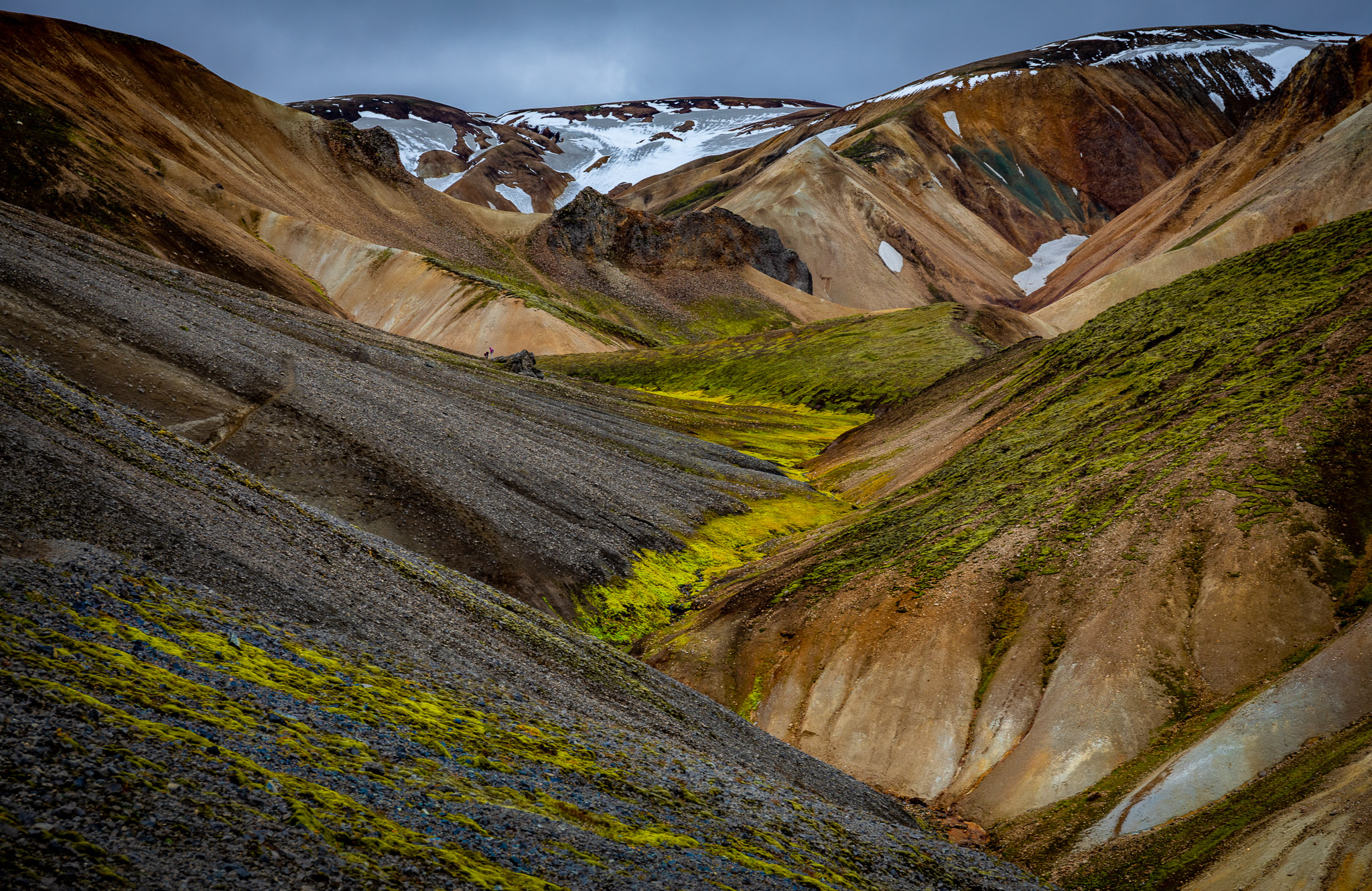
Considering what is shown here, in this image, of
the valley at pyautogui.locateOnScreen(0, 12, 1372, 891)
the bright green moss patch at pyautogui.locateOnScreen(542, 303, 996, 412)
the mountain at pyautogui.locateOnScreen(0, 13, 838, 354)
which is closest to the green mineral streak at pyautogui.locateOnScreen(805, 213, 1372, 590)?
the valley at pyautogui.locateOnScreen(0, 12, 1372, 891)

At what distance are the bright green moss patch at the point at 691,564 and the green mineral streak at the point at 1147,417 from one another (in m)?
6.31

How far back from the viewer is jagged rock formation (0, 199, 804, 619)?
32.0 meters

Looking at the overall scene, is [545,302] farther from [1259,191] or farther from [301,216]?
[1259,191]

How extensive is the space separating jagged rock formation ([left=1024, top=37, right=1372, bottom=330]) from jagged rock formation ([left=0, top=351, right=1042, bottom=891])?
118 meters

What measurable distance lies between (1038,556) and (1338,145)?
117m

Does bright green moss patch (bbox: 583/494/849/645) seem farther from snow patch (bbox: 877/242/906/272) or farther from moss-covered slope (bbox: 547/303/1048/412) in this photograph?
snow patch (bbox: 877/242/906/272)

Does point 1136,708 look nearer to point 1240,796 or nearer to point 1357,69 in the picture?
point 1240,796

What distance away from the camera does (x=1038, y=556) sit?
3045 cm

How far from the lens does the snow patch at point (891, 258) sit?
585 ft

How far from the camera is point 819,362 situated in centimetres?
11181

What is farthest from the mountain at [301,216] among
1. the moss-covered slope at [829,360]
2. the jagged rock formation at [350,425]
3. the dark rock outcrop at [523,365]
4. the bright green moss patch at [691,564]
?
the bright green moss patch at [691,564]

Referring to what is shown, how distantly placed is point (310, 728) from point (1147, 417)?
36791 millimetres

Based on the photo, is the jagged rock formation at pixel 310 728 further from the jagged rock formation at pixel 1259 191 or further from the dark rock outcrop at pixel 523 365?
the jagged rock formation at pixel 1259 191

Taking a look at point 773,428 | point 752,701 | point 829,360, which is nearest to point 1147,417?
point 752,701
